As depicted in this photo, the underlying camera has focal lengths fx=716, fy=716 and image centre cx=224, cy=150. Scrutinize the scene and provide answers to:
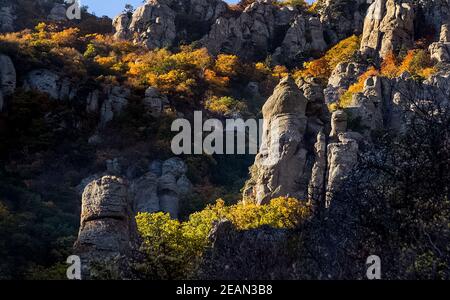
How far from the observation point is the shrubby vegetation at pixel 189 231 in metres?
17.1

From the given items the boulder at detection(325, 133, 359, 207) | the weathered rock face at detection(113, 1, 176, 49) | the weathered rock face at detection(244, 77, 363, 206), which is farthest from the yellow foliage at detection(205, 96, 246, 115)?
the boulder at detection(325, 133, 359, 207)

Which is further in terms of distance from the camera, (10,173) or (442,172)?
(10,173)

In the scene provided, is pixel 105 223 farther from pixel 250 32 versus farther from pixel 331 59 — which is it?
pixel 250 32

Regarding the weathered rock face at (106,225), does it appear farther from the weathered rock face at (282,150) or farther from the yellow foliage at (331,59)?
the yellow foliage at (331,59)

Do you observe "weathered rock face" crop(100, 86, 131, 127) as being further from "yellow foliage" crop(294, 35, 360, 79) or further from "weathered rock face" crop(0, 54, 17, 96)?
"yellow foliage" crop(294, 35, 360, 79)

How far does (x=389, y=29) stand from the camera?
53906 mm

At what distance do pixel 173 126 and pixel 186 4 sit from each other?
28318mm

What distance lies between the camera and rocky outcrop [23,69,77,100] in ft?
142

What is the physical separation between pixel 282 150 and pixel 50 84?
2018 centimetres

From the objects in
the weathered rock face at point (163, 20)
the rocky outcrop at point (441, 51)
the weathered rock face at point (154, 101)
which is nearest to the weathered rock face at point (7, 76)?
the weathered rock face at point (154, 101)

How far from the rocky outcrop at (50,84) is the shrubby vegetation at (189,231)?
16.1 meters
